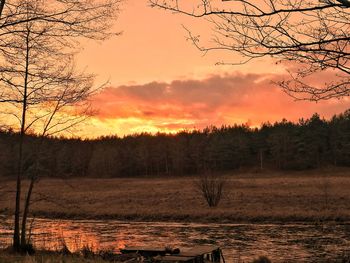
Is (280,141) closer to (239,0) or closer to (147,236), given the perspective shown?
(147,236)

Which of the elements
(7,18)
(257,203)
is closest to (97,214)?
(257,203)

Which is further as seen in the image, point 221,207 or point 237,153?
point 237,153

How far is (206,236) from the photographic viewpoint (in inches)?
984

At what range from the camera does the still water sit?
62.9ft

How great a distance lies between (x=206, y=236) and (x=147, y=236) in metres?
3.39

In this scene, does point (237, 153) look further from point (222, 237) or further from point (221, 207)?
point (222, 237)

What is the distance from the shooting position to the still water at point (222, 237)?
19.2 meters

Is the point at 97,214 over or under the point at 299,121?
under

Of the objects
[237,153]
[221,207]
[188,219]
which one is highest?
[237,153]

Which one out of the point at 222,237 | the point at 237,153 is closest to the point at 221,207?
the point at 222,237

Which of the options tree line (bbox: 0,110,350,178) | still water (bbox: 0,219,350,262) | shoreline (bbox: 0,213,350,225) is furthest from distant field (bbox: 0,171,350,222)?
tree line (bbox: 0,110,350,178)

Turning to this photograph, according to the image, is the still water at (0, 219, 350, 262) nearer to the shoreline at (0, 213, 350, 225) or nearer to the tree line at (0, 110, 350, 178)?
the shoreline at (0, 213, 350, 225)

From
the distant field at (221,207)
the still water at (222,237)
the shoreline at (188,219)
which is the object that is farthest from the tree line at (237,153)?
the still water at (222,237)

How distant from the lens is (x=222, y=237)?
24438mm
